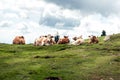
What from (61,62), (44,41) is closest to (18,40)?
(44,41)

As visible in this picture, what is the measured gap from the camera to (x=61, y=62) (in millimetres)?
41969

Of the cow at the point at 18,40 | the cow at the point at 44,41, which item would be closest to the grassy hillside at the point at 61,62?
the cow at the point at 44,41

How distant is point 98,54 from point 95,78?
8.70 meters

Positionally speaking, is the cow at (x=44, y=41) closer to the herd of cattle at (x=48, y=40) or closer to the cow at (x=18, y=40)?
the herd of cattle at (x=48, y=40)

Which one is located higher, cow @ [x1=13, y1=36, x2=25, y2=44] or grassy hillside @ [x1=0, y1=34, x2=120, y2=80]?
cow @ [x1=13, y1=36, x2=25, y2=44]

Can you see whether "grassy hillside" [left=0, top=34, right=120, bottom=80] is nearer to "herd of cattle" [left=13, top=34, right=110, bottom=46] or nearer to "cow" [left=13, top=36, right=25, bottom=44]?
"herd of cattle" [left=13, top=34, right=110, bottom=46]

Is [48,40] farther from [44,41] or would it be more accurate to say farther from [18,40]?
[18,40]

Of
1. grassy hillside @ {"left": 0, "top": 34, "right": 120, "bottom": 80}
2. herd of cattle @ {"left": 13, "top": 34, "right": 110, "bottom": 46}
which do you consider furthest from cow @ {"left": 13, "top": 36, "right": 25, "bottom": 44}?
grassy hillside @ {"left": 0, "top": 34, "right": 120, "bottom": 80}

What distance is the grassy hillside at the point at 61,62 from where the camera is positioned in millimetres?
37344

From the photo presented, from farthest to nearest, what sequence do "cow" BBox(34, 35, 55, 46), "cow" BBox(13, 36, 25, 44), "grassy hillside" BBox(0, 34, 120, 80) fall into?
1. "cow" BBox(13, 36, 25, 44)
2. "cow" BBox(34, 35, 55, 46)
3. "grassy hillside" BBox(0, 34, 120, 80)

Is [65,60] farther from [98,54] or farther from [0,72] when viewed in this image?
[0,72]

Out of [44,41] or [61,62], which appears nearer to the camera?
[61,62]

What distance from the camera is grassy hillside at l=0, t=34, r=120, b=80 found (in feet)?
123

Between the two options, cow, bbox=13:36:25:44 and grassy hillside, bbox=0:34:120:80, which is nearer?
grassy hillside, bbox=0:34:120:80
